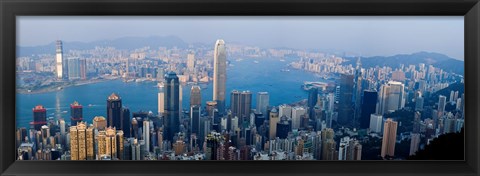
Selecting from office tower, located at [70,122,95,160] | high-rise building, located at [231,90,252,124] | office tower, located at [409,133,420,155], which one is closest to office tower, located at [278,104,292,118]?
high-rise building, located at [231,90,252,124]

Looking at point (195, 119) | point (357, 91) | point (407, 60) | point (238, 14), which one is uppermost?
point (238, 14)

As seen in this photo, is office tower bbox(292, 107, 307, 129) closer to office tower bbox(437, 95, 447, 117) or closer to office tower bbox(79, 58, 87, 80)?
office tower bbox(437, 95, 447, 117)

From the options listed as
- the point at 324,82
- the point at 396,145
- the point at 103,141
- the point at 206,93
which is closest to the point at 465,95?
the point at 396,145

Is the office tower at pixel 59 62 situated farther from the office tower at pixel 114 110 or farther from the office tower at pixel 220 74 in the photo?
the office tower at pixel 220 74

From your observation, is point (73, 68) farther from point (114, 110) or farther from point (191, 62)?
point (191, 62)

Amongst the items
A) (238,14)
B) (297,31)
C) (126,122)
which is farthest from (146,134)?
(297,31)

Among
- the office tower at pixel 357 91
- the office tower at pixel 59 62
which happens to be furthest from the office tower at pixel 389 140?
the office tower at pixel 59 62
